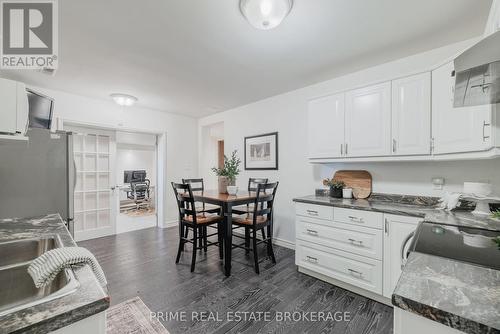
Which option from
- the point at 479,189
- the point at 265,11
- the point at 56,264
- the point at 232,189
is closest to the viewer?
the point at 56,264

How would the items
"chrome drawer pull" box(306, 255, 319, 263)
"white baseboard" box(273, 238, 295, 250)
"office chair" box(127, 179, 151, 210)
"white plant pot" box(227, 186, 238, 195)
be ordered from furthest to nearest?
"office chair" box(127, 179, 151, 210) → "white baseboard" box(273, 238, 295, 250) → "white plant pot" box(227, 186, 238, 195) → "chrome drawer pull" box(306, 255, 319, 263)

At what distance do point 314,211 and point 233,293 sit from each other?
121 cm

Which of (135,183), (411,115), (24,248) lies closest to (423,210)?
(411,115)

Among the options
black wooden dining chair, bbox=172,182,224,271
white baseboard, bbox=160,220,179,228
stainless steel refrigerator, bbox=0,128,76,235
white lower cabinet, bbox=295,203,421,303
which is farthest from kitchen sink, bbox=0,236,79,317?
white baseboard, bbox=160,220,179,228

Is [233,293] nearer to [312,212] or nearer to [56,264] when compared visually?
[312,212]

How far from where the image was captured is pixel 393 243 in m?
1.88

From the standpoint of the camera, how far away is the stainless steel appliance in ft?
2.99

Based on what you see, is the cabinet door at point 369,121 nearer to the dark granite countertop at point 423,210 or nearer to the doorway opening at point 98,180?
the dark granite countertop at point 423,210

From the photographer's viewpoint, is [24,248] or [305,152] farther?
[305,152]

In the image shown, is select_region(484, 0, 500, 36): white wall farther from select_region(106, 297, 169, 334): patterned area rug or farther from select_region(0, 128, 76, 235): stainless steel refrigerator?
select_region(0, 128, 76, 235): stainless steel refrigerator

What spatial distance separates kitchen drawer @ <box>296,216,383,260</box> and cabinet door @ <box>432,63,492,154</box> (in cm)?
96

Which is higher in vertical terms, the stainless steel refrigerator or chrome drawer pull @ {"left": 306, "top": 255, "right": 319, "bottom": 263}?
the stainless steel refrigerator

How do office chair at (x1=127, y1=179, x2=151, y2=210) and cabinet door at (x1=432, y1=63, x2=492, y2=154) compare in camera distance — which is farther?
office chair at (x1=127, y1=179, x2=151, y2=210)

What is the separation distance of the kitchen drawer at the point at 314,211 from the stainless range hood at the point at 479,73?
1.38 metres
